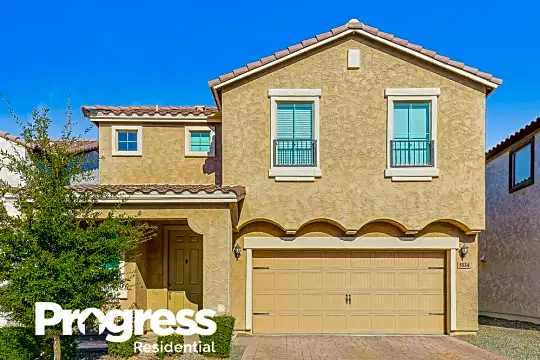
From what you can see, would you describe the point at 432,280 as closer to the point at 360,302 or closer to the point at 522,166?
the point at 360,302

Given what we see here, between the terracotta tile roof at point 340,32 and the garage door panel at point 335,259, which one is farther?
the garage door panel at point 335,259

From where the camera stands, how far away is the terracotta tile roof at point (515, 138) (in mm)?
16080

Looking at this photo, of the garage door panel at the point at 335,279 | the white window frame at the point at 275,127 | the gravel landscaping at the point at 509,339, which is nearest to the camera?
the gravel landscaping at the point at 509,339

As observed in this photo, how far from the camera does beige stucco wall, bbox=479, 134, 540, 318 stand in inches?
639

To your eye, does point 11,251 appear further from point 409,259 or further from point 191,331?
point 409,259

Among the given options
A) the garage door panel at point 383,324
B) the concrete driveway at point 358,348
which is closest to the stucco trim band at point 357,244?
the concrete driveway at point 358,348

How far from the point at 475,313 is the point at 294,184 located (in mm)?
6581

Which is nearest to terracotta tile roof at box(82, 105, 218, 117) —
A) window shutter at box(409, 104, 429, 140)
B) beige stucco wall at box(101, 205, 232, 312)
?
beige stucco wall at box(101, 205, 232, 312)

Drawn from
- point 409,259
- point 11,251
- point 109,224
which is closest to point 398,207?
point 409,259

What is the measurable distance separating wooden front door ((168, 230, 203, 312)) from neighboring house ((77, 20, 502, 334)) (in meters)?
0.86

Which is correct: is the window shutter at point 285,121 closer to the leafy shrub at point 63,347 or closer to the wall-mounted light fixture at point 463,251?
the wall-mounted light fixture at point 463,251

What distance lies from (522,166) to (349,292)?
8.02 metres

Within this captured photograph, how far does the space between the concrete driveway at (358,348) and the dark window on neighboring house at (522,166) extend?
21.4 feet

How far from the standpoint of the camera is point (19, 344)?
33.8ft
